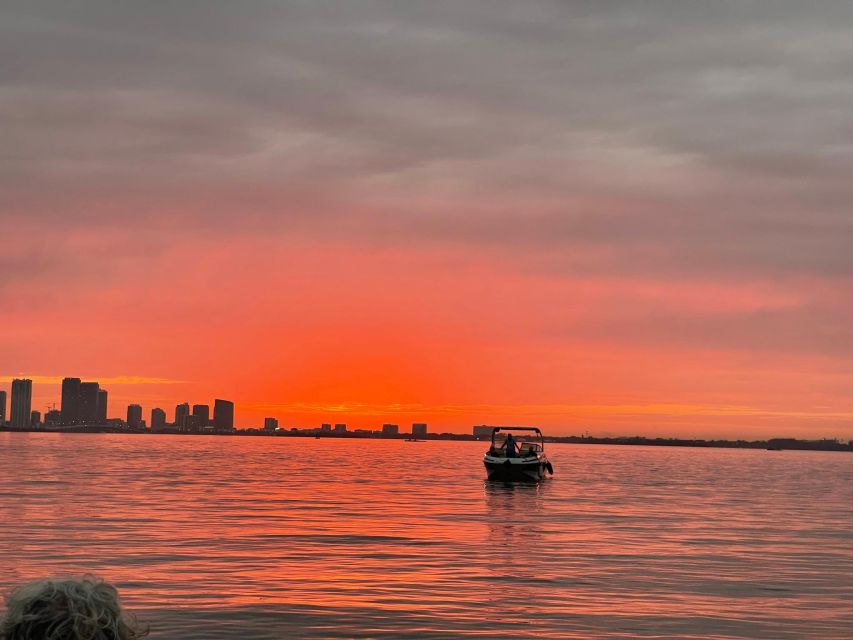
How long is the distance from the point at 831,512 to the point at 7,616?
6748 centimetres

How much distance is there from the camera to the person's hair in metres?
3.72

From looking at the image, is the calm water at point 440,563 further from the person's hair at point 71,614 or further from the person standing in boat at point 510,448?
the person standing in boat at point 510,448

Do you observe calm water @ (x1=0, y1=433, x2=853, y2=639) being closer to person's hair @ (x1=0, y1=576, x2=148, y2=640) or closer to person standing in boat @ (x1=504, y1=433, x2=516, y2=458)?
person's hair @ (x1=0, y1=576, x2=148, y2=640)

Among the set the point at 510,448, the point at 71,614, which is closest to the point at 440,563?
the point at 71,614

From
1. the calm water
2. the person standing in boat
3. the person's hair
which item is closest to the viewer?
the person's hair

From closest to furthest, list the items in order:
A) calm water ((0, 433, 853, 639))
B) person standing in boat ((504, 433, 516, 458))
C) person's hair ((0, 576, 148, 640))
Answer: person's hair ((0, 576, 148, 640))
calm water ((0, 433, 853, 639))
person standing in boat ((504, 433, 516, 458))

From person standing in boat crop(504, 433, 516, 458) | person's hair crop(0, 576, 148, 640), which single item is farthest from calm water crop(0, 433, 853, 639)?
person standing in boat crop(504, 433, 516, 458)

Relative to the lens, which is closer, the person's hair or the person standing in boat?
the person's hair

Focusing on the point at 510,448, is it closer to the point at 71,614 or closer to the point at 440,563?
the point at 440,563

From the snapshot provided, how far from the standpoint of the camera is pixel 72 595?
12.4 ft

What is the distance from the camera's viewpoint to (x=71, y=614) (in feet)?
12.3

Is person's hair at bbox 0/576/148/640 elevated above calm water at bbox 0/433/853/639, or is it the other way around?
person's hair at bbox 0/576/148/640

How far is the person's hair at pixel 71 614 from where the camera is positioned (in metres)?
3.72

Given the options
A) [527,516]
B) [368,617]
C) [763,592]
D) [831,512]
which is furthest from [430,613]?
[831,512]
